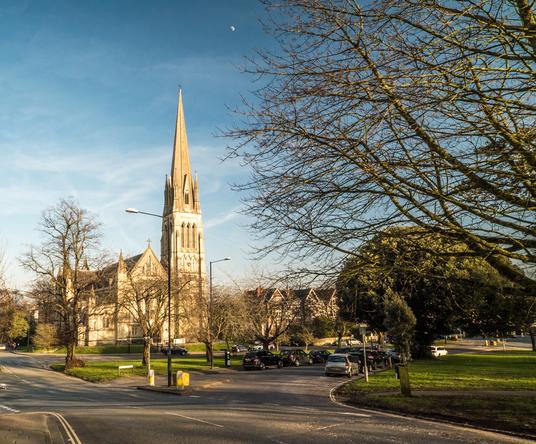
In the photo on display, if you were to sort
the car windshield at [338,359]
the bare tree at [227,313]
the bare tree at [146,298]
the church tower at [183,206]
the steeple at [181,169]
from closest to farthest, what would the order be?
the car windshield at [338,359] < the bare tree at [146,298] < the bare tree at [227,313] < the church tower at [183,206] < the steeple at [181,169]

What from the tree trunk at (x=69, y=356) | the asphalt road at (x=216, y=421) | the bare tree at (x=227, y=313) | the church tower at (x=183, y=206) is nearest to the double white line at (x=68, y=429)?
the asphalt road at (x=216, y=421)

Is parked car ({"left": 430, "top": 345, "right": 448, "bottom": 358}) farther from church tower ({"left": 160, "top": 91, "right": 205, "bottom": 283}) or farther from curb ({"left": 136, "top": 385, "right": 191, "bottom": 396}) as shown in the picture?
church tower ({"left": 160, "top": 91, "right": 205, "bottom": 283})

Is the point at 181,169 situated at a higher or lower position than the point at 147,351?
higher

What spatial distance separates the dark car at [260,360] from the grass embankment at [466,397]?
1487 cm

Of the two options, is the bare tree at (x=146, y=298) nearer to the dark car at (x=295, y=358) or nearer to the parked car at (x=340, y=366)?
the dark car at (x=295, y=358)

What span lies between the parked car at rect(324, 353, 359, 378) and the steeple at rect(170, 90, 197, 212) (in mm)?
79875

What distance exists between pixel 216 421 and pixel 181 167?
322 ft

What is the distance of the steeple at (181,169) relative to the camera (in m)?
106

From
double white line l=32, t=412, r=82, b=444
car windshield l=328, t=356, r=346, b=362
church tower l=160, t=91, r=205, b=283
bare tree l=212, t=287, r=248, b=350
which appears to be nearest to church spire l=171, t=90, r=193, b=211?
church tower l=160, t=91, r=205, b=283

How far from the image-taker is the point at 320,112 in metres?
8.55

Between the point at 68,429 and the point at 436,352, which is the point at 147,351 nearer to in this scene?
the point at 68,429

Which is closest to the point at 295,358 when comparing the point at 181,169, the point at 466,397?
the point at 466,397

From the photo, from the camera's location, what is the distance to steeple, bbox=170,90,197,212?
349ft

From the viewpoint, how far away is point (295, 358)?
41.7m
